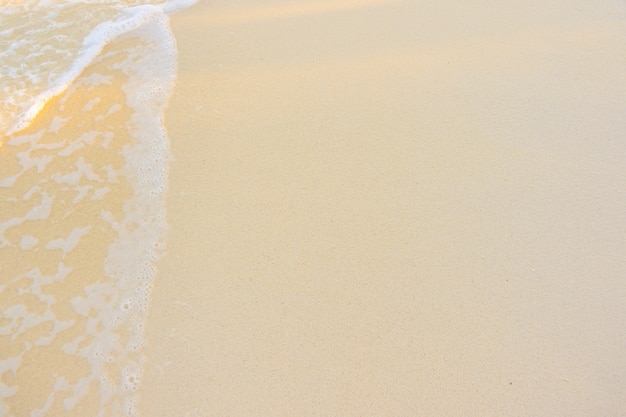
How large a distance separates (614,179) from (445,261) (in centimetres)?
75

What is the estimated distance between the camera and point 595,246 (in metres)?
1.66

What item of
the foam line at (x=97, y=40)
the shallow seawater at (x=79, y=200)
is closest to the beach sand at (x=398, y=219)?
the shallow seawater at (x=79, y=200)

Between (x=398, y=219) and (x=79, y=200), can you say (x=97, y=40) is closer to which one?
(x=79, y=200)

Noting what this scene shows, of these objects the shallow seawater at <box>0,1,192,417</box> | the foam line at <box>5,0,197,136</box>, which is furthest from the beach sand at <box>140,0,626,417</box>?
the foam line at <box>5,0,197,136</box>

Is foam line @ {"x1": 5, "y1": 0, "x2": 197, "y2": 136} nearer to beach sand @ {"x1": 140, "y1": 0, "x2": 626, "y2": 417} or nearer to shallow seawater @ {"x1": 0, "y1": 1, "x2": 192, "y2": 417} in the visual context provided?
shallow seawater @ {"x1": 0, "y1": 1, "x2": 192, "y2": 417}

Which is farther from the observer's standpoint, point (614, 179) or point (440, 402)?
point (614, 179)

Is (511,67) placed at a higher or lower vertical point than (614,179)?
higher

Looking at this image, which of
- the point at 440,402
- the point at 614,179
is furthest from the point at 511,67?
the point at 440,402

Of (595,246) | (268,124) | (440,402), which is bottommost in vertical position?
(440,402)

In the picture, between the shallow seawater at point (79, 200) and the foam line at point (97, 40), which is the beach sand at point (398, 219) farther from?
the foam line at point (97, 40)

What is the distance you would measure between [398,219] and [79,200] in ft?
3.95

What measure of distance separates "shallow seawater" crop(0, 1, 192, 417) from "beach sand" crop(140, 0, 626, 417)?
0.10 metres

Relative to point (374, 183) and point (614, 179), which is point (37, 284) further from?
point (614, 179)

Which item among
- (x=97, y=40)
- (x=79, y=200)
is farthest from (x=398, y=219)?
(x=97, y=40)
